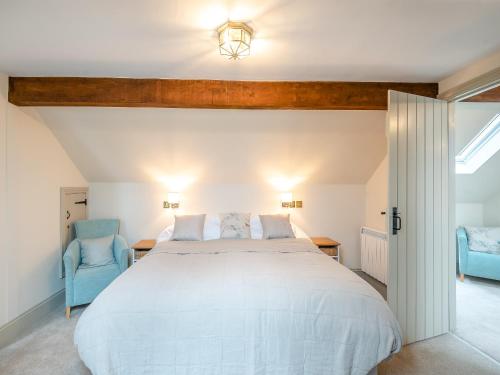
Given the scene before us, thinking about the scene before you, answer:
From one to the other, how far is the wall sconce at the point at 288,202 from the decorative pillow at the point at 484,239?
229 centimetres

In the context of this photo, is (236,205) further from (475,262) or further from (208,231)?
(475,262)

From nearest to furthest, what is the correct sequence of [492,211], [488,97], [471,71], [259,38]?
[259,38] < [471,71] < [488,97] < [492,211]

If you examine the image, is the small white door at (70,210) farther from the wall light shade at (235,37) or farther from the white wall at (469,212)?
the white wall at (469,212)

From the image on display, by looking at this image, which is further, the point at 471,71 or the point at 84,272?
the point at 84,272

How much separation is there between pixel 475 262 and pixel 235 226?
316 centimetres

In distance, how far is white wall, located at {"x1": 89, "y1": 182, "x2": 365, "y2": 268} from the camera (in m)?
4.10

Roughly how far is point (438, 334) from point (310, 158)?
228cm

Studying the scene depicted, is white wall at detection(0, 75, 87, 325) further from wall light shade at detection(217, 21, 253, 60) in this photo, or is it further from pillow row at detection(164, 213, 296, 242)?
wall light shade at detection(217, 21, 253, 60)

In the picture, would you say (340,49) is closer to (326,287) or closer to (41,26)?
(326,287)

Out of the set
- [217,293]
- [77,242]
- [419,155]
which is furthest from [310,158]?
[77,242]

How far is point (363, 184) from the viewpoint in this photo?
4.38 meters

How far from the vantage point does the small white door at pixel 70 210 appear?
3.39 m

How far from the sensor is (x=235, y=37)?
177 cm

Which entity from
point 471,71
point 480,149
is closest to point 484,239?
point 480,149
